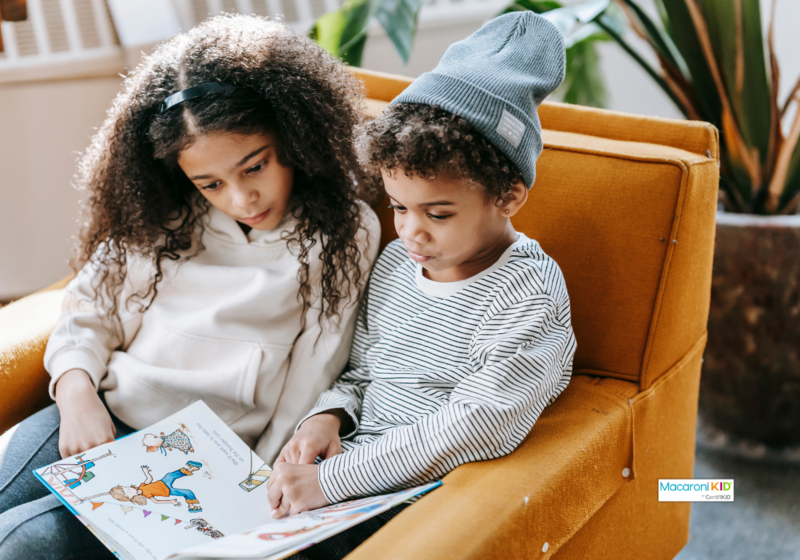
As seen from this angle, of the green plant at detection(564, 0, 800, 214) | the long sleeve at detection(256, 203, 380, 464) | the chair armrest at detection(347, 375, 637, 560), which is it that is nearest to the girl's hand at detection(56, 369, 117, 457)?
the long sleeve at detection(256, 203, 380, 464)

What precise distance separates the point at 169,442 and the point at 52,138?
1500 mm

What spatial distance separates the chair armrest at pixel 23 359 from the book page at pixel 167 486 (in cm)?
25

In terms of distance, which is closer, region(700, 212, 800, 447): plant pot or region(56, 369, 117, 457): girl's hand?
region(56, 369, 117, 457): girl's hand

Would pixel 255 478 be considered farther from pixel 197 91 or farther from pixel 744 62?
pixel 744 62

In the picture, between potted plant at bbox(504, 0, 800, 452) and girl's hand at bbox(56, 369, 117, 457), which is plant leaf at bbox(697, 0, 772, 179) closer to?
potted plant at bbox(504, 0, 800, 452)

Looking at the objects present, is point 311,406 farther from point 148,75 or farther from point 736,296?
point 736,296

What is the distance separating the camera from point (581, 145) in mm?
994

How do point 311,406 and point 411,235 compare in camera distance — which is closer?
point 411,235

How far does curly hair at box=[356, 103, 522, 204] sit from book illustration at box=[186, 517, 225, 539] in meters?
0.48

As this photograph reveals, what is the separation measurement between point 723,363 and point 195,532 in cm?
126

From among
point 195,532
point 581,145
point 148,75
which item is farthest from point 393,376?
point 148,75

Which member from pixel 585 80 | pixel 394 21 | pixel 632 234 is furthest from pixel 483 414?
pixel 585 80

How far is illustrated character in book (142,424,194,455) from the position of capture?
3.02 ft
